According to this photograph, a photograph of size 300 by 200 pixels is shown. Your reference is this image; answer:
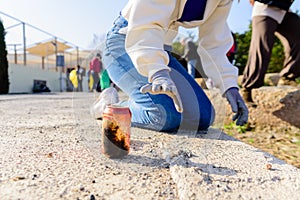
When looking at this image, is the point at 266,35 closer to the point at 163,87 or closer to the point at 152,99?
the point at 152,99

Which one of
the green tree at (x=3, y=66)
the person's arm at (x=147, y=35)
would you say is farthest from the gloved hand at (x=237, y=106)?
the green tree at (x=3, y=66)

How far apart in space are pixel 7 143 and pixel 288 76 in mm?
2031

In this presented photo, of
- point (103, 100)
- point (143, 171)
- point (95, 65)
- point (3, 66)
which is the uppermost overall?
point (3, 66)

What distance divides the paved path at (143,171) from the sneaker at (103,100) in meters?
0.35

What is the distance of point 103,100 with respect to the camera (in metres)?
1.43

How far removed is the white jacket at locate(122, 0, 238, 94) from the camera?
0.88 m

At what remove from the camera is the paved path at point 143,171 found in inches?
23.4

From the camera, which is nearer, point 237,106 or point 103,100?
point 237,106

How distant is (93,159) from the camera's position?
2.64 feet

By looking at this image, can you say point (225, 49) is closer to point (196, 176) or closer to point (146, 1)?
point (146, 1)

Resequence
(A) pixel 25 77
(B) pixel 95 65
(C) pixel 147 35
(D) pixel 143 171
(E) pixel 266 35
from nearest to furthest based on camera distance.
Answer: (D) pixel 143 171 → (C) pixel 147 35 → (B) pixel 95 65 → (E) pixel 266 35 → (A) pixel 25 77

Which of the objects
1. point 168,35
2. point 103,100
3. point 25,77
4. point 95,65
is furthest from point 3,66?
point 168,35

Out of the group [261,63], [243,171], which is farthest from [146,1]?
[261,63]

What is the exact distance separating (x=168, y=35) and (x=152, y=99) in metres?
0.33
